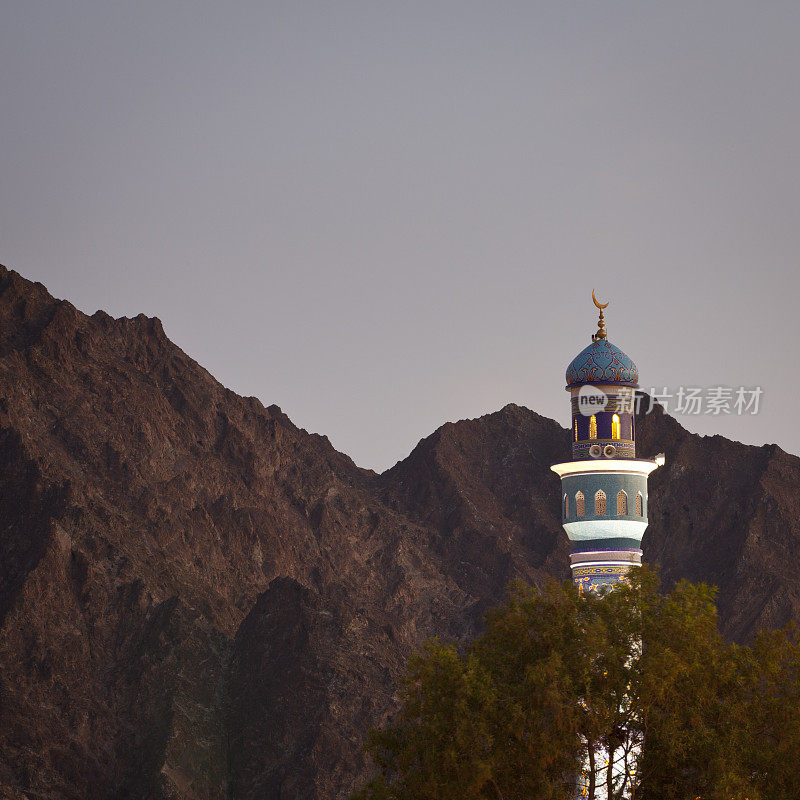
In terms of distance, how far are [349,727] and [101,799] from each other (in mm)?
12294

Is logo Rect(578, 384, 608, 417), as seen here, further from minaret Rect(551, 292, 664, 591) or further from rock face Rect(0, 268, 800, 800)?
rock face Rect(0, 268, 800, 800)

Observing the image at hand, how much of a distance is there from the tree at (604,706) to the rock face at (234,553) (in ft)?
131

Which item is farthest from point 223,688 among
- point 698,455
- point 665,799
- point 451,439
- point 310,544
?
point 665,799

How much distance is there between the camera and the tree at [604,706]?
2992 centimetres

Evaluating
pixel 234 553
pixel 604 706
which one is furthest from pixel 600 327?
pixel 234 553

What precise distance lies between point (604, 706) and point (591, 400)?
16798mm

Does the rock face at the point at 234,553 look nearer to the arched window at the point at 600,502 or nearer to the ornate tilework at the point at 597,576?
the ornate tilework at the point at 597,576

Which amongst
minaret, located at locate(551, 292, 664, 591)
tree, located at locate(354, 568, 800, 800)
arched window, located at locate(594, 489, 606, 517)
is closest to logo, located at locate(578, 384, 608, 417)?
minaret, located at locate(551, 292, 664, 591)

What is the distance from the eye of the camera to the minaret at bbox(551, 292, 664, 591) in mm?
44375

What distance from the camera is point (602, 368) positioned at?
150 ft

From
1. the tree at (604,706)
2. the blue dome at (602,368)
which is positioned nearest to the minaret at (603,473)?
the blue dome at (602,368)

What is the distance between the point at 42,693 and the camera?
71.3 metres

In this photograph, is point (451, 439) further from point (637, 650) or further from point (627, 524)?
point (637, 650)

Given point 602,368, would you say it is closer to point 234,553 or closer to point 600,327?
point 600,327
